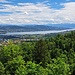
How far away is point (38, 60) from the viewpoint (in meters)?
88.5

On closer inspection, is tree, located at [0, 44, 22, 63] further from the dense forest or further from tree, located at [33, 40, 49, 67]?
tree, located at [33, 40, 49, 67]

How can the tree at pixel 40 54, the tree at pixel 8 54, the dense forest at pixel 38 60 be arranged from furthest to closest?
the tree at pixel 8 54
the tree at pixel 40 54
the dense forest at pixel 38 60

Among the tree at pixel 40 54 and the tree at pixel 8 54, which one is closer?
the tree at pixel 40 54

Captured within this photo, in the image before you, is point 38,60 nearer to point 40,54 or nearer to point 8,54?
point 40,54

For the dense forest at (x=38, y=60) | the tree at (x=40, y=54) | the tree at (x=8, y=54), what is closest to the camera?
the dense forest at (x=38, y=60)

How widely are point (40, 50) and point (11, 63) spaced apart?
61.5 feet

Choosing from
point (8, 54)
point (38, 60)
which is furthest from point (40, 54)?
point (8, 54)

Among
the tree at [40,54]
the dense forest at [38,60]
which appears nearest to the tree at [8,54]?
the dense forest at [38,60]

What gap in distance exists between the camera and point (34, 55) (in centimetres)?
9088

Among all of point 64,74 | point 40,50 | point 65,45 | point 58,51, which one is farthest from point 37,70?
point 65,45

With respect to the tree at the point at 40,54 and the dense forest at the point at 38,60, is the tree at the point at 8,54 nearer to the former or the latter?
the dense forest at the point at 38,60

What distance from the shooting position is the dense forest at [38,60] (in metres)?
61.2

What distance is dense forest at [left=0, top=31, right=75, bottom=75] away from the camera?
201ft

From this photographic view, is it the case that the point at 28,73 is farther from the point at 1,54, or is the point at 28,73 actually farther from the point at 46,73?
the point at 1,54
